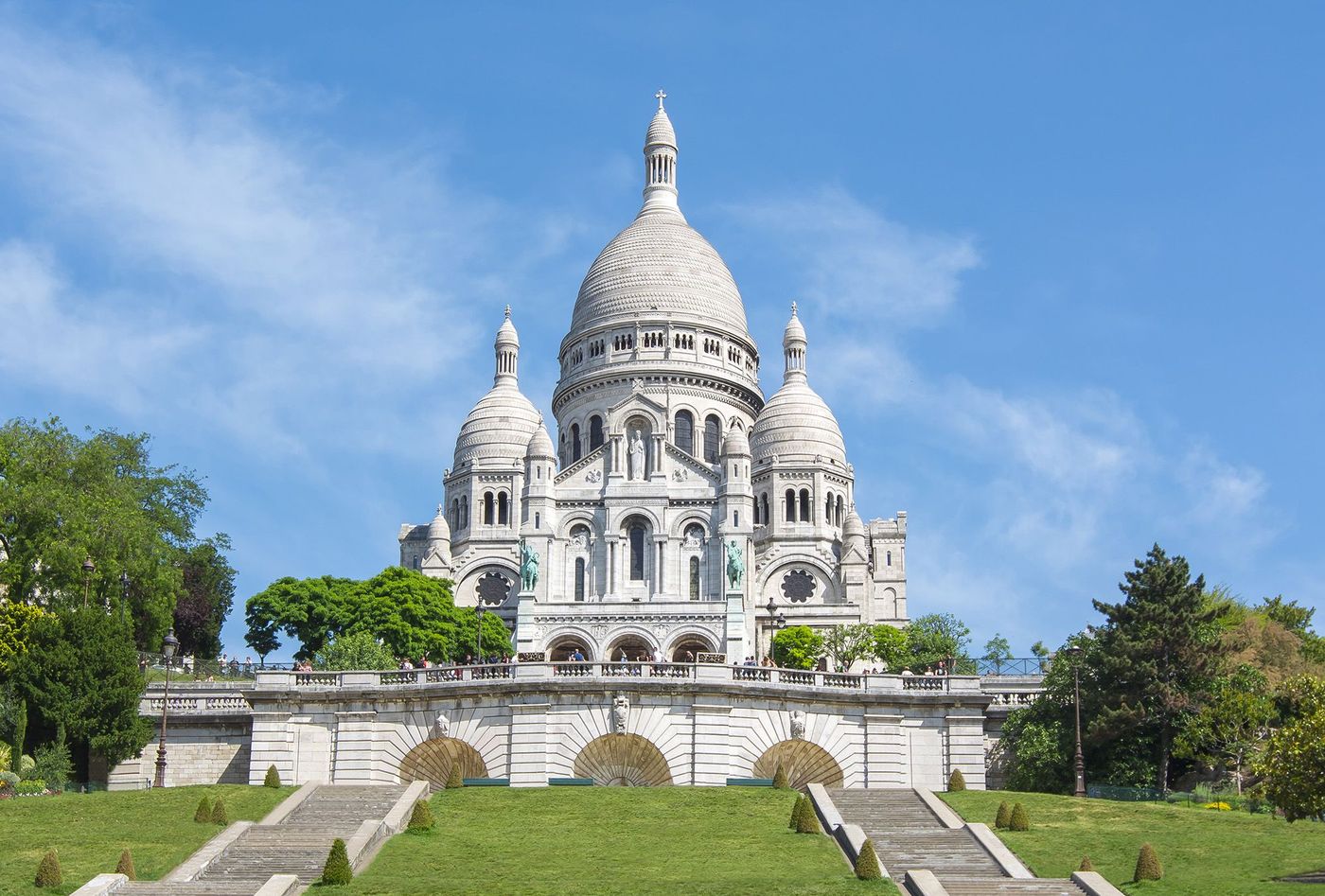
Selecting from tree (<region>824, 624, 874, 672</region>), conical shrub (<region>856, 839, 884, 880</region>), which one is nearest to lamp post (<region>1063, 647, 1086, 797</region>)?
conical shrub (<region>856, 839, 884, 880</region>)

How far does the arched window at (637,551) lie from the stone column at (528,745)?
58.7 meters

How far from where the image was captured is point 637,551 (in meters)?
105

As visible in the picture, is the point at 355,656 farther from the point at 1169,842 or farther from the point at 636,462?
the point at 1169,842

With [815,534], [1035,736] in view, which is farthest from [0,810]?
[815,534]

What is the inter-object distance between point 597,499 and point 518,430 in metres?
15.0

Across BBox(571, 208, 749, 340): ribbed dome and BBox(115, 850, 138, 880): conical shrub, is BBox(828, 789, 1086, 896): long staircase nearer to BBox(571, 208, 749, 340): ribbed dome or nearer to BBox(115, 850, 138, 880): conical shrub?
BBox(115, 850, 138, 880): conical shrub

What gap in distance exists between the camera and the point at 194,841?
118 feet

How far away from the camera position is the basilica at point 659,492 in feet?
319

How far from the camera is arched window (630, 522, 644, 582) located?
343ft

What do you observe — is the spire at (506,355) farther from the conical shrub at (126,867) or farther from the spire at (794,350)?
the conical shrub at (126,867)

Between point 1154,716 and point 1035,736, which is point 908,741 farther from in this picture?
point 1154,716

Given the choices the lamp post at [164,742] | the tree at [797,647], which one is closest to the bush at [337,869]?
the lamp post at [164,742]

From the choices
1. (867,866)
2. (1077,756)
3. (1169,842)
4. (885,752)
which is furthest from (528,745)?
(1169,842)

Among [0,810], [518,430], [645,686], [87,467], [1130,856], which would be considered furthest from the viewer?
[518,430]
